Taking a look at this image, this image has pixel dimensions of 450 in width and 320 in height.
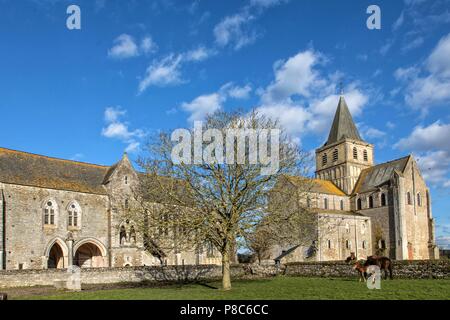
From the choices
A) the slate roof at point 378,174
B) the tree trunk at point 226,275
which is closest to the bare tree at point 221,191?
the tree trunk at point 226,275

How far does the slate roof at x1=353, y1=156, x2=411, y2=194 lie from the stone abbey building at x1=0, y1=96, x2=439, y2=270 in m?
0.19

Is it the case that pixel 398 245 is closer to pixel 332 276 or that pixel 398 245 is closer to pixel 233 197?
pixel 332 276

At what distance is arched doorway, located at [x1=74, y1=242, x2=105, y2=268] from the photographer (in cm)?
4234

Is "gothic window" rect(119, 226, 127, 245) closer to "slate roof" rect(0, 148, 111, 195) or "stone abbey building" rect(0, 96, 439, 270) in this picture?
"stone abbey building" rect(0, 96, 439, 270)

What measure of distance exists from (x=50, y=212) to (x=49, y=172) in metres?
4.02

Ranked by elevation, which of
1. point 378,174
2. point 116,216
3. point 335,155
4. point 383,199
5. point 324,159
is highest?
point 335,155

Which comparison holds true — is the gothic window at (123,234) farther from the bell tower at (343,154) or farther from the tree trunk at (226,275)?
the bell tower at (343,154)

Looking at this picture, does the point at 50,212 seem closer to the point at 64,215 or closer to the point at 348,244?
the point at 64,215

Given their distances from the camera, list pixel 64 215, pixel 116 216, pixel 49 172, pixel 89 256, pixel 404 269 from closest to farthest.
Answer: pixel 404 269 → pixel 64 215 → pixel 49 172 → pixel 116 216 → pixel 89 256

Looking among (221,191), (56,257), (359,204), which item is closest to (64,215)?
(56,257)

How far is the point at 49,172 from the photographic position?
41.5 m

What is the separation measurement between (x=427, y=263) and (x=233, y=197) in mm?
13184

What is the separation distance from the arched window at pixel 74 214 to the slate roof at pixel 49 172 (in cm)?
152
